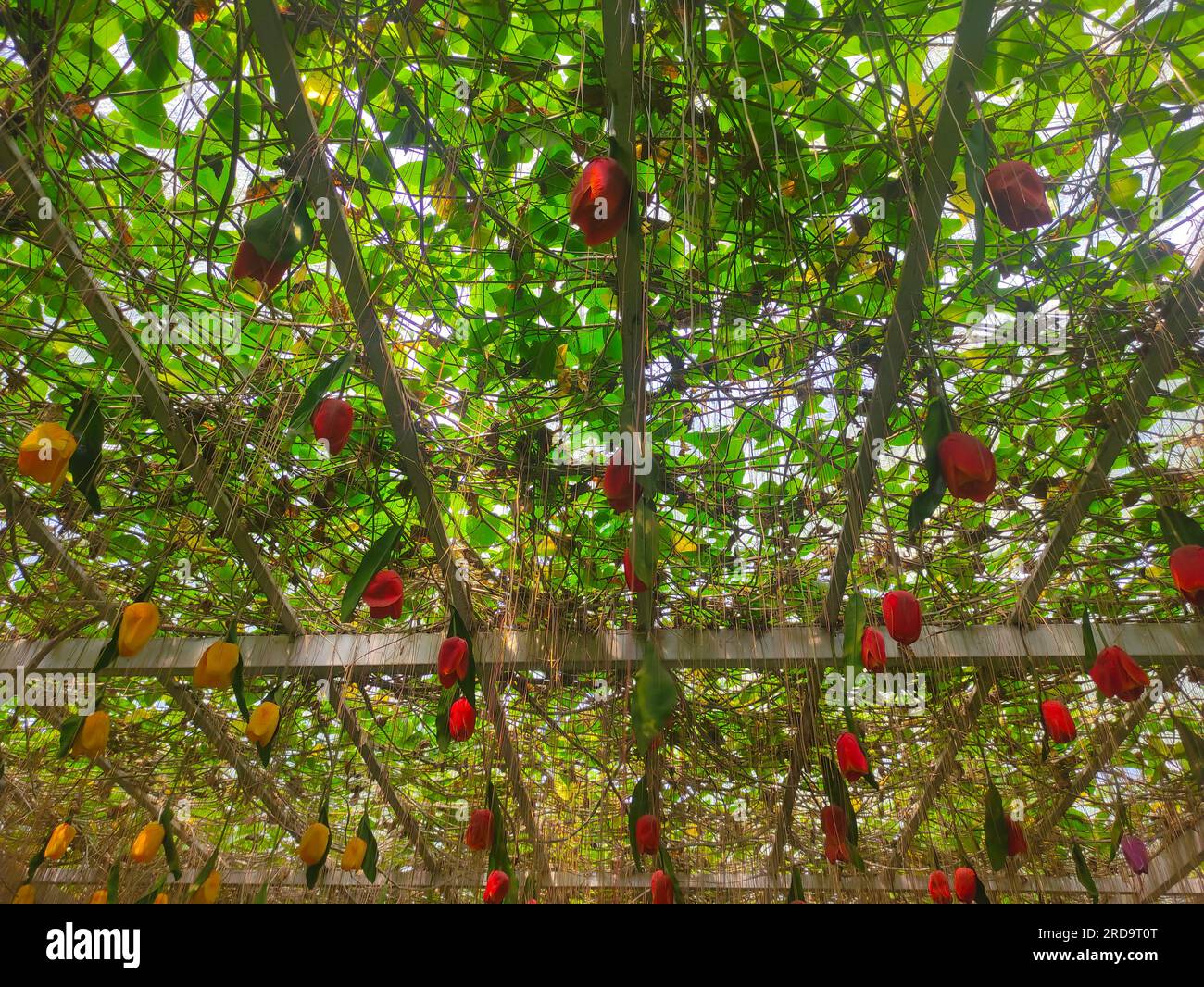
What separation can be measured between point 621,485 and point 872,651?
31.9 inches

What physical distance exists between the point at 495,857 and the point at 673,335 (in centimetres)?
185

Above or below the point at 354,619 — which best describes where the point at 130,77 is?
above

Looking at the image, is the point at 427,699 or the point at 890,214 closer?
the point at 890,214

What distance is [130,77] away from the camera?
1.59m

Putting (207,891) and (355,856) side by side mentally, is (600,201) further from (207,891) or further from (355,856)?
(207,891)

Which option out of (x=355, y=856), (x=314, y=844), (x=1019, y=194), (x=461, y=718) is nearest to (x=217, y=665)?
(x=461, y=718)

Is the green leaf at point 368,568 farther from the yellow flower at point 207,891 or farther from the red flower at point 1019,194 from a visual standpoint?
the yellow flower at point 207,891

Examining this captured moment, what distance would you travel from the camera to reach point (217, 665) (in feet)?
6.25

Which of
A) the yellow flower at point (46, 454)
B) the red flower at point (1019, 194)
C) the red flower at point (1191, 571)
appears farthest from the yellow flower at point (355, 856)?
the red flower at point (1019, 194)

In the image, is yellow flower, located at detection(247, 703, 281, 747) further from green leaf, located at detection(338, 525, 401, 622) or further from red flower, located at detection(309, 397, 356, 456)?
red flower, located at detection(309, 397, 356, 456)

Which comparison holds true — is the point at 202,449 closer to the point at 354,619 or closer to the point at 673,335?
the point at 354,619

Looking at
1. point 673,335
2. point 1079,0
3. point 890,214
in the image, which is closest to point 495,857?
point 673,335

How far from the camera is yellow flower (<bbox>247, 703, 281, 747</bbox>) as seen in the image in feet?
7.05

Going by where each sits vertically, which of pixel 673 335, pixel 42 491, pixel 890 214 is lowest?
pixel 42 491
